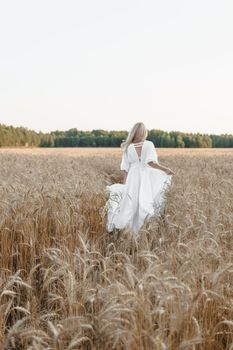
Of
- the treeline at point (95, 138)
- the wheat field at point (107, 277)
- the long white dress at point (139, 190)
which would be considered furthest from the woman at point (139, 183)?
the treeline at point (95, 138)

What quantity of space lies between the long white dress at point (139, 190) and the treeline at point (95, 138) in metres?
56.3

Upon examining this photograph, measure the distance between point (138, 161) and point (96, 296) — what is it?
421 centimetres

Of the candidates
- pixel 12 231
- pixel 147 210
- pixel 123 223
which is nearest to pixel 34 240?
pixel 12 231

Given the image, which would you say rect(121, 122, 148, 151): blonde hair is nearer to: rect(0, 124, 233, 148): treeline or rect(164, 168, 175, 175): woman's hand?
rect(164, 168, 175, 175): woman's hand

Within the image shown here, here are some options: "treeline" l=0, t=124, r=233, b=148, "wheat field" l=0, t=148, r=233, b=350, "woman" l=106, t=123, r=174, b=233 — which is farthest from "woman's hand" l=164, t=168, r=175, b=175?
"treeline" l=0, t=124, r=233, b=148

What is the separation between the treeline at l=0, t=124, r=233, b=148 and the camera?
65562 millimetres

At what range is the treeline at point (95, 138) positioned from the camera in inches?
2581

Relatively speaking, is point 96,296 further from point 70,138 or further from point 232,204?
point 70,138

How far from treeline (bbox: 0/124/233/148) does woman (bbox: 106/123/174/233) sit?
56344 millimetres

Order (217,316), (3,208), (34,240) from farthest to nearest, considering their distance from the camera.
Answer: (3,208) < (34,240) < (217,316)

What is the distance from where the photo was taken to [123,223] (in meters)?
5.86

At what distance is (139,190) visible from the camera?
646cm

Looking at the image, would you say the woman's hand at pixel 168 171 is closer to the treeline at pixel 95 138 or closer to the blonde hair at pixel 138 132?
the blonde hair at pixel 138 132

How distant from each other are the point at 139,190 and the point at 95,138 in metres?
65.3
